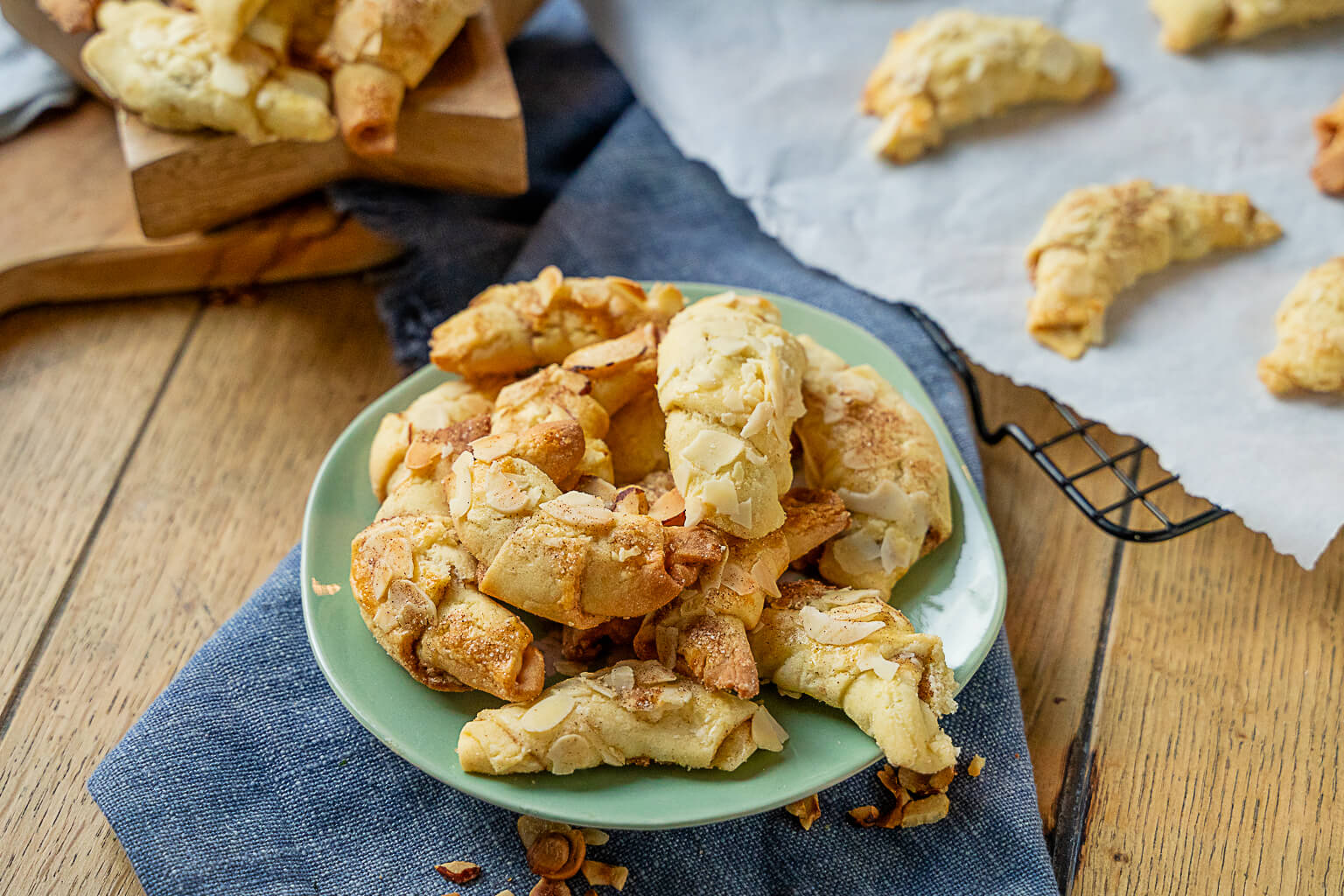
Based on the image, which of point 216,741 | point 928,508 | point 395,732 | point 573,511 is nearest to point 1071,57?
point 928,508

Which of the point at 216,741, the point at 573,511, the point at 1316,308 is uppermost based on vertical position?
the point at 573,511

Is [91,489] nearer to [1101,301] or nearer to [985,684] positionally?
[985,684]

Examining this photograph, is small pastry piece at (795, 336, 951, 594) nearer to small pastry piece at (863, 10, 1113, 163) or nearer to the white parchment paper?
the white parchment paper

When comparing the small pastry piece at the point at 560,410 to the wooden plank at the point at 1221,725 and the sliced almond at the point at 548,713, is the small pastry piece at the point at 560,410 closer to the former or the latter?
the sliced almond at the point at 548,713

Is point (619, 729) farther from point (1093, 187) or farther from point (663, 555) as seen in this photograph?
point (1093, 187)

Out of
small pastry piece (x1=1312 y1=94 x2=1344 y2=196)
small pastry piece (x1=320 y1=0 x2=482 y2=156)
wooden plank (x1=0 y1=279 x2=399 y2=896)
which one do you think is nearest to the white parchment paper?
small pastry piece (x1=1312 y1=94 x2=1344 y2=196)

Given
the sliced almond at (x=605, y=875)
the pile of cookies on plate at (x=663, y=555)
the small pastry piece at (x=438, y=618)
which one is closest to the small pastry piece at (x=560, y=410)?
the pile of cookies on plate at (x=663, y=555)

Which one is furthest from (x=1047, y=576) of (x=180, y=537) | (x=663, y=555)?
(x=180, y=537)
